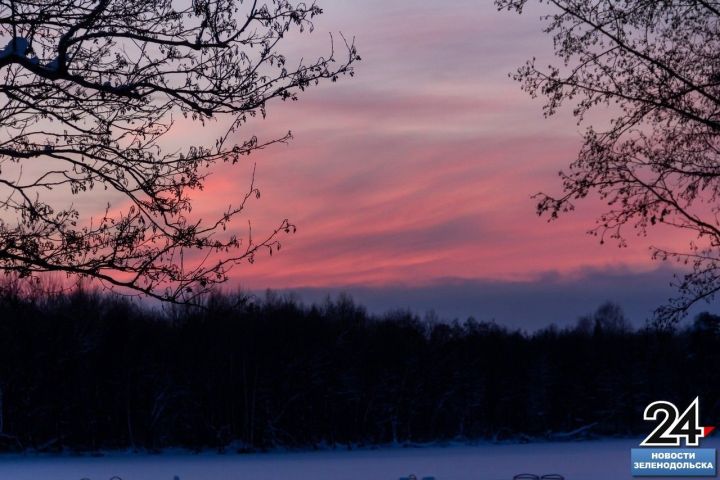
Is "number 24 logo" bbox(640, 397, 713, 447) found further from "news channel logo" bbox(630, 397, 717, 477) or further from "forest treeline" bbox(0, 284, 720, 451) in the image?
"forest treeline" bbox(0, 284, 720, 451)

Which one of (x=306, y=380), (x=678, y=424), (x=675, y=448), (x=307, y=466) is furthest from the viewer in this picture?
(x=306, y=380)

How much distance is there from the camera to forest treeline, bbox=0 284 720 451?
224 feet

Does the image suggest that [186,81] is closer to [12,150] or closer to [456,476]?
[12,150]

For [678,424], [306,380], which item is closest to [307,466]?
[306,380]

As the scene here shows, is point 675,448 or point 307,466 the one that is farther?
point 307,466

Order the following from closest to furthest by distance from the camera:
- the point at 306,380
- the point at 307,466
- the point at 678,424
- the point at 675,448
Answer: the point at 678,424, the point at 675,448, the point at 307,466, the point at 306,380

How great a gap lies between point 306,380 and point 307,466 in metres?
20.8

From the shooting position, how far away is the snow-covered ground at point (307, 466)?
41.9m

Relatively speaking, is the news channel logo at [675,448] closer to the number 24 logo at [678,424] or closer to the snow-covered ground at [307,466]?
the number 24 logo at [678,424]

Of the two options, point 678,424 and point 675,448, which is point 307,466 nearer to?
point 675,448

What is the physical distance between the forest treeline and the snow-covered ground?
3.00 metres

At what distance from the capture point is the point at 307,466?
53.0 m

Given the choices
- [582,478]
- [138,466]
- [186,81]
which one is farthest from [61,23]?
[138,466]

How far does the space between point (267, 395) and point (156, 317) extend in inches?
381
